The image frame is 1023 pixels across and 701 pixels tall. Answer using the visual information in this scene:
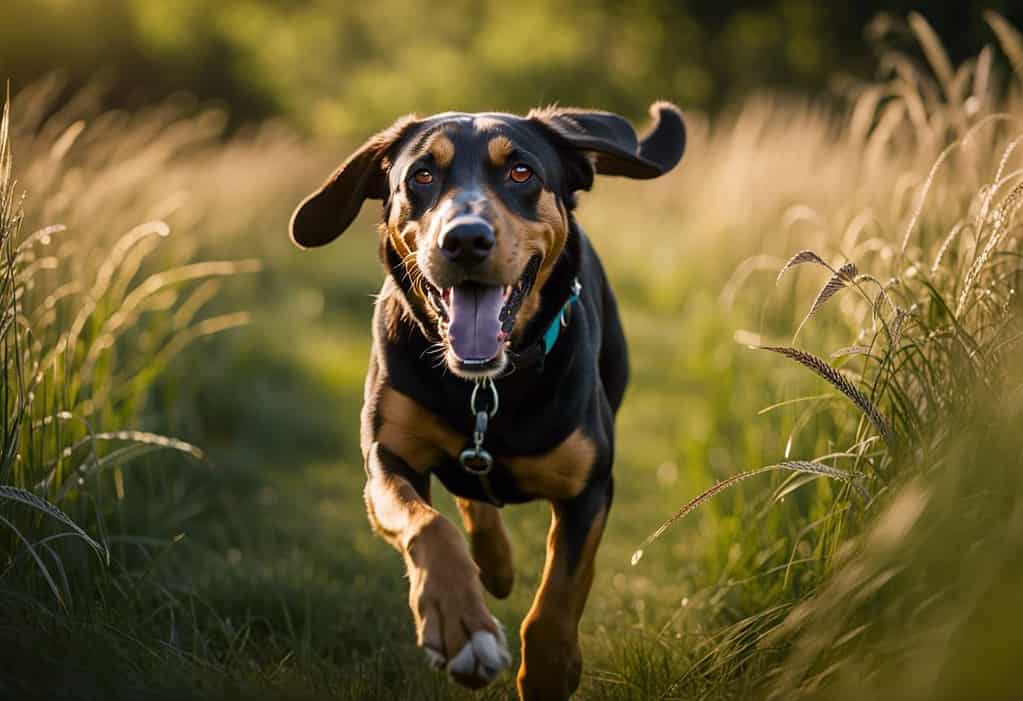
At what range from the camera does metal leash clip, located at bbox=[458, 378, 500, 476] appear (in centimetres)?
391

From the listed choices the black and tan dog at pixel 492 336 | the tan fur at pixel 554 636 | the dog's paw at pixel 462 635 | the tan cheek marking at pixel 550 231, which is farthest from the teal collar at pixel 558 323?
the dog's paw at pixel 462 635

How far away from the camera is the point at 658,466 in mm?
7582

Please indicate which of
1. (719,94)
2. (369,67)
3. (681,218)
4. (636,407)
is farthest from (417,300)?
(369,67)

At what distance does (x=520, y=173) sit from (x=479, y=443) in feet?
2.90

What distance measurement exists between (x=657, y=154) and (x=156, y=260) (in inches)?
160

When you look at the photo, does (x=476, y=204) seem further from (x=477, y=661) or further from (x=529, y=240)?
(x=477, y=661)

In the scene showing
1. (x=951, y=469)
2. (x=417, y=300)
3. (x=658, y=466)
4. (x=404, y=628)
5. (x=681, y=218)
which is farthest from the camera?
(x=681, y=218)

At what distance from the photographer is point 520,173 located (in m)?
4.03

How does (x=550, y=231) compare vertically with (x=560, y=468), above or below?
above

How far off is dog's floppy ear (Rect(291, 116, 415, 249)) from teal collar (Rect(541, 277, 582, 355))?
80cm

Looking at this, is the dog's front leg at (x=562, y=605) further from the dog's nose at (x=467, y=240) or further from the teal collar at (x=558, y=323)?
the dog's nose at (x=467, y=240)

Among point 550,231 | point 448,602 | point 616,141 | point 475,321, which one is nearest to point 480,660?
point 448,602

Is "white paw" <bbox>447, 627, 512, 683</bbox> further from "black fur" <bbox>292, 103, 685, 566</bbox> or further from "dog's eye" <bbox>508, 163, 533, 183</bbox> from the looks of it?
"dog's eye" <bbox>508, 163, 533, 183</bbox>

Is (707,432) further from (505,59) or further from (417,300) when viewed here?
(505,59)
